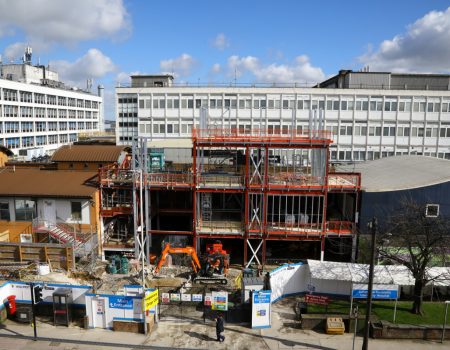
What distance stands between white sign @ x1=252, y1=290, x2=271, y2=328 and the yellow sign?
5.34 metres

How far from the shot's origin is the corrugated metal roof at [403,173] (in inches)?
1146

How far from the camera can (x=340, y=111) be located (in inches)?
2255

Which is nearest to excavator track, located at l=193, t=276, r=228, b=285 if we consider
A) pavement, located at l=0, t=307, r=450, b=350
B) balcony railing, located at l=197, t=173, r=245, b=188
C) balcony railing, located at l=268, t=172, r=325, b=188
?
pavement, located at l=0, t=307, r=450, b=350

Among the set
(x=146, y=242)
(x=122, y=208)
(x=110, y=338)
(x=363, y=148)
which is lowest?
(x=110, y=338)

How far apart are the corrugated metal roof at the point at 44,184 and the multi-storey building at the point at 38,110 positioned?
33983mm

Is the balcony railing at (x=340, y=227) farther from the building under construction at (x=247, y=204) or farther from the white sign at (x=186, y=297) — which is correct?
the white sign at (x=186, y=297)

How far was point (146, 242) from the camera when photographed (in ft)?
99.0

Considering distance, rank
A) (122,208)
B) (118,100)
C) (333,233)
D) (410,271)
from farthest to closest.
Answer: (118,100) → (122,208) → (333,233) → (410,271)

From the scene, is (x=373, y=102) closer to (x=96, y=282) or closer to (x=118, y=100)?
(x=118, y=100)

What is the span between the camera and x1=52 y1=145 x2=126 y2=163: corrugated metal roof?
36250 millimetres

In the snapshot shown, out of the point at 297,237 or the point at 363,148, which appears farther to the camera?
the point at 363,148

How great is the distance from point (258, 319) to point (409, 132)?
47382 millimetres

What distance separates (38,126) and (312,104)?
5843 centimetres

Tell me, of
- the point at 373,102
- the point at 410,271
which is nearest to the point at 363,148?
the point at 373,102
